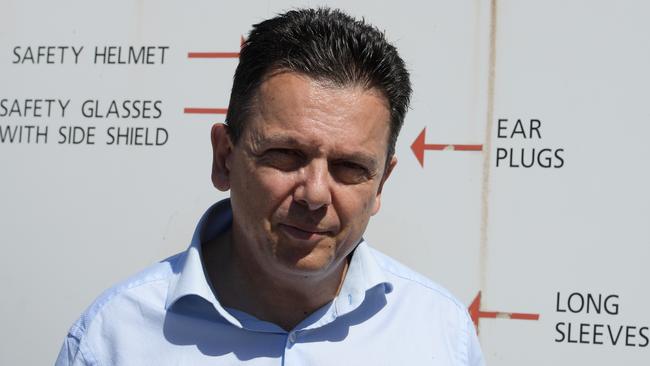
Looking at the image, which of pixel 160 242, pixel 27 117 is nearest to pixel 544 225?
pixel 160 242

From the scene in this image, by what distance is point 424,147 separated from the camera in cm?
202

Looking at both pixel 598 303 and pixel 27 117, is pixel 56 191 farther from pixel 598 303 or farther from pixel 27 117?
pixel 598 303

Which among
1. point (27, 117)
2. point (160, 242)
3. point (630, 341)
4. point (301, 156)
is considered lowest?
point (630, 341)

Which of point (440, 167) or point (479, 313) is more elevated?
point (440, 167)

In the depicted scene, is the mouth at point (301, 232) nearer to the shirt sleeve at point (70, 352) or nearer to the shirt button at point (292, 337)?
the shirt button at point (292, 337)

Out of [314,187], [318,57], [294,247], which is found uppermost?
[318,57]

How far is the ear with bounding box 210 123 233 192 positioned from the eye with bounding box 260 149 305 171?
0.14 meters

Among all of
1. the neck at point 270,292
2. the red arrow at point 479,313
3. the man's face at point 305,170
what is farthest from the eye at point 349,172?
the red arrow at point 479,313

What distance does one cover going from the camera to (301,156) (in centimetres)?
138

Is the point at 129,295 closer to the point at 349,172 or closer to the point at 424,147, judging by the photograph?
the point at 349,172

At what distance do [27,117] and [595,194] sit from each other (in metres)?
1.55

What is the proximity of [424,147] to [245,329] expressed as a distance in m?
0.79

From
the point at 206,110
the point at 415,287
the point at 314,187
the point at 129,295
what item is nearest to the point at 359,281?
the point at 415,287

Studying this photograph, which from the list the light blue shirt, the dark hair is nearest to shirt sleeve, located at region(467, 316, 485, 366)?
the light blue shirt
